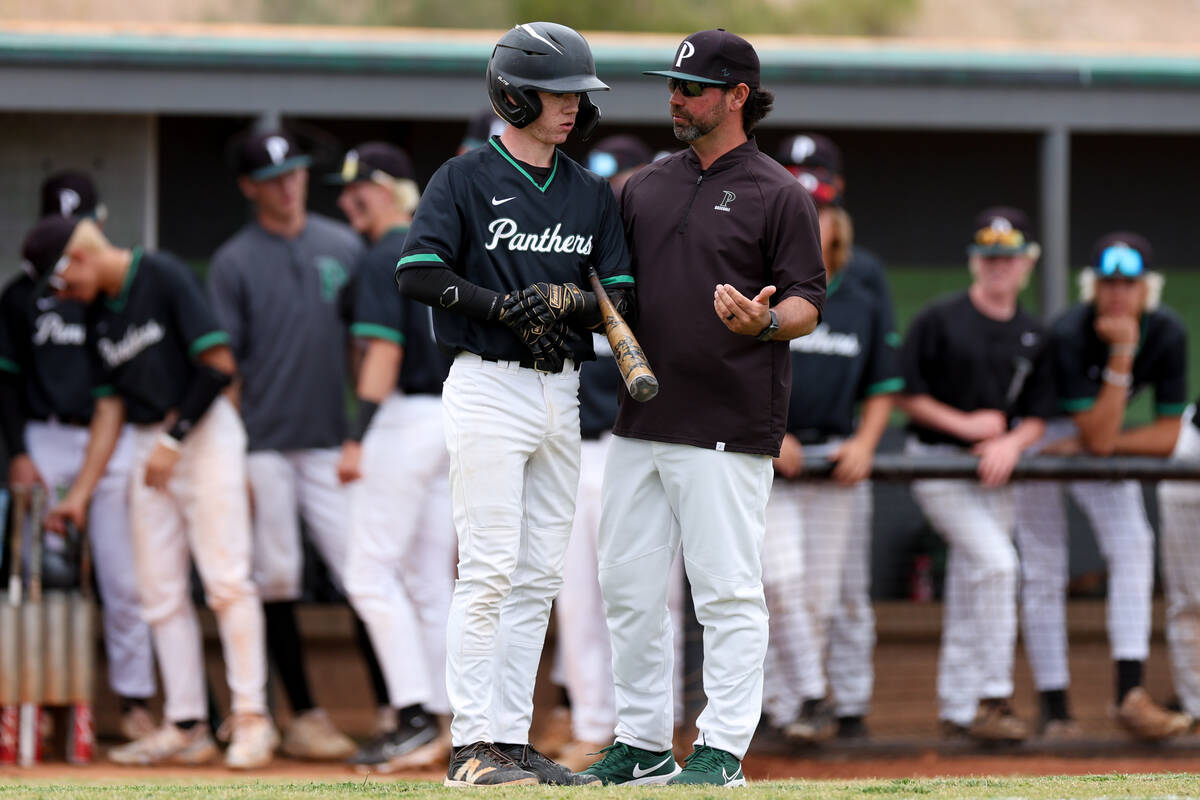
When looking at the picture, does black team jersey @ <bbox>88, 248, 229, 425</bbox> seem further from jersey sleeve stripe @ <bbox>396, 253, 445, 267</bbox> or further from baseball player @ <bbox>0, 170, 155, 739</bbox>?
jersey sleeve stripe @ <bbox>396, 253, 445, 267</bbox>

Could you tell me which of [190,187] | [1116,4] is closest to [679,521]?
[190,187]

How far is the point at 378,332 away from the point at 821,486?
69.9 inches

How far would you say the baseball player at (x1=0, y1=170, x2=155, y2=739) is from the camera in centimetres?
646

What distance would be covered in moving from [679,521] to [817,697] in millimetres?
2194

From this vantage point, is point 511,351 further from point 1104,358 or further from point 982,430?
point 1104,358

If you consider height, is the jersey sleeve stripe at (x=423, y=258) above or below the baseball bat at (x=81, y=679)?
above

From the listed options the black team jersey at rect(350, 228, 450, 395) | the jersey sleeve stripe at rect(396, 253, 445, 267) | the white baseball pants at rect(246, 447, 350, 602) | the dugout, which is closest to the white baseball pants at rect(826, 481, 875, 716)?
the black team jersey at rect(350, 228, 450, 395)

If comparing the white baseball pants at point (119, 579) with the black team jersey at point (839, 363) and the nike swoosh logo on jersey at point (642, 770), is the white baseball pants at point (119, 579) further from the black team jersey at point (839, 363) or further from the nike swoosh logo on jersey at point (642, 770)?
the nike swoosh logo on jersey at point (642, 770)

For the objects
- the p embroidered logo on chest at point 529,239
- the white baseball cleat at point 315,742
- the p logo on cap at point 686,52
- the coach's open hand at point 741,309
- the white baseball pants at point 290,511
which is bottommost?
the white baseball cleat at point 315,742

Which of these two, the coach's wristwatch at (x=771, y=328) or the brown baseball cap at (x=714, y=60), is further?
the brown baseball cap at (x=714, y=60)

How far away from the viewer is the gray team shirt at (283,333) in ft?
20.9

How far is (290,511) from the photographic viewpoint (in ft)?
21.0

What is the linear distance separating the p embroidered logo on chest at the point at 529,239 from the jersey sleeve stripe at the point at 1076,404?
3.10 meters

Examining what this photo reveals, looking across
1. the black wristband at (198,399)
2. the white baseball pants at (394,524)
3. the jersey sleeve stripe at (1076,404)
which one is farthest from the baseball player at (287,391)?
the jersey sleeve stripe at (1076,404)
